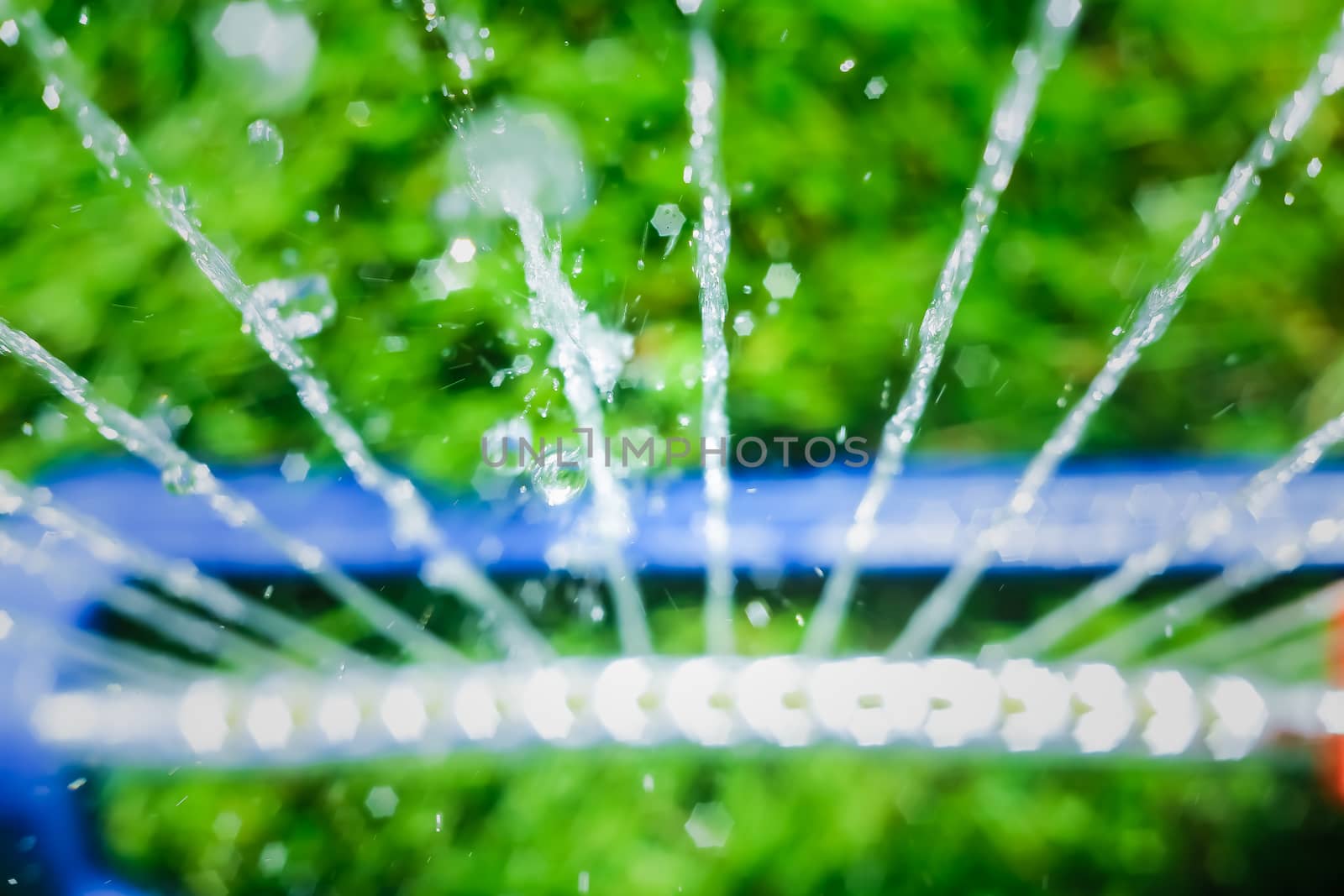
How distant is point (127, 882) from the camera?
1.85 m

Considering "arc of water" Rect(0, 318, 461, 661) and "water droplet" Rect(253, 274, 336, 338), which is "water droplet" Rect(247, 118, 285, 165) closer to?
"water droplet" Rect(253, 274, 336, 338)

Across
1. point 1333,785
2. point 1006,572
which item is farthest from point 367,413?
point 1333,785

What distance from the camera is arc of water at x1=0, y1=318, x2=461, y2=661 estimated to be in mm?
1825

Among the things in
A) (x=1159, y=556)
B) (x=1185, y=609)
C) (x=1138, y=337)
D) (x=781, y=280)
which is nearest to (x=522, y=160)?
(x=781, y=280)

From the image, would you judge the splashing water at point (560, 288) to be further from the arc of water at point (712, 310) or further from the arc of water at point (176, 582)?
the arc of water at point (176, 582)

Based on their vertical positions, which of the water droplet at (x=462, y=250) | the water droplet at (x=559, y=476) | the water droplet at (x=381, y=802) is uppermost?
the water droplet at (x=462, y=250)

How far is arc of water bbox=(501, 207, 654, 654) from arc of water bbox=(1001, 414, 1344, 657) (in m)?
0.86

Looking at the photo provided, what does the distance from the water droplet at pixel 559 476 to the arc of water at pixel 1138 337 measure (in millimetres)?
818

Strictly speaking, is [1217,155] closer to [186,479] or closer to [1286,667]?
[1286,667]

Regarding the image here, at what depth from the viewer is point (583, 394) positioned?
183cm

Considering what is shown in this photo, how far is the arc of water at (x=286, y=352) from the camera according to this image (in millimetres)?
1710

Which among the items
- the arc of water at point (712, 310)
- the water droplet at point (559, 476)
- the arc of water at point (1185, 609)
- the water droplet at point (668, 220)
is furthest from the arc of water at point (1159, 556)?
the water droplet at point (668, 220)

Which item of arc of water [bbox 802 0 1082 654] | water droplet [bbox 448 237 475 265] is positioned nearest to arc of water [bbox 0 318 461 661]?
water droplet [bbox 448 237 475 265]

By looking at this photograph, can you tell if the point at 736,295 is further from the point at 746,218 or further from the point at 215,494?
the point at 215,494
